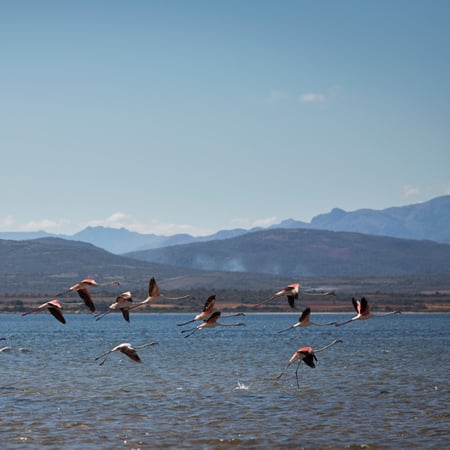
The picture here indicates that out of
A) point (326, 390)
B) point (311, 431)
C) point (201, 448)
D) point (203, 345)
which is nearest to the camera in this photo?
point (201, 448)

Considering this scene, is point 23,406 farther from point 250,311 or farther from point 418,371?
point 250,311

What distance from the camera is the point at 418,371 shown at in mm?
45625

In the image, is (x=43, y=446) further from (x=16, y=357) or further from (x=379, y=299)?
(x=379, y=299)

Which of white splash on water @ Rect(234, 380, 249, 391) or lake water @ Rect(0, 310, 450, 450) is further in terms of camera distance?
white splash on water @ Rect(234, 380, 249, 391)

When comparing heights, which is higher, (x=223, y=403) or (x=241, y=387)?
(x=223, y=403)

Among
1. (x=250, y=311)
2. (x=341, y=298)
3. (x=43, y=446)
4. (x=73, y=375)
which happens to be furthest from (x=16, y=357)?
(x=341, y=298)

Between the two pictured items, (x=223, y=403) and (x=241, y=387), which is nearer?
(x=223, y=403)

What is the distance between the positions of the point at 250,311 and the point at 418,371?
14182 cm

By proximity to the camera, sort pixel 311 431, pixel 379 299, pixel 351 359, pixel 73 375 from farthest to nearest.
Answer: pixel 379 299, pixel 351 359, pixel 73 375, pixel 311 431

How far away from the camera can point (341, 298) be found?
641ft

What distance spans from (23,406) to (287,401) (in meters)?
9.17

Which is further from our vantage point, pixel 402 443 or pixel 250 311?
pixel 250 311

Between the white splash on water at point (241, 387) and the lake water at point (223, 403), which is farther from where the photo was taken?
the white splash on water at point (241, 387)

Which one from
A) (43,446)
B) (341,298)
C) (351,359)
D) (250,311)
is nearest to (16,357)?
(351,359)
